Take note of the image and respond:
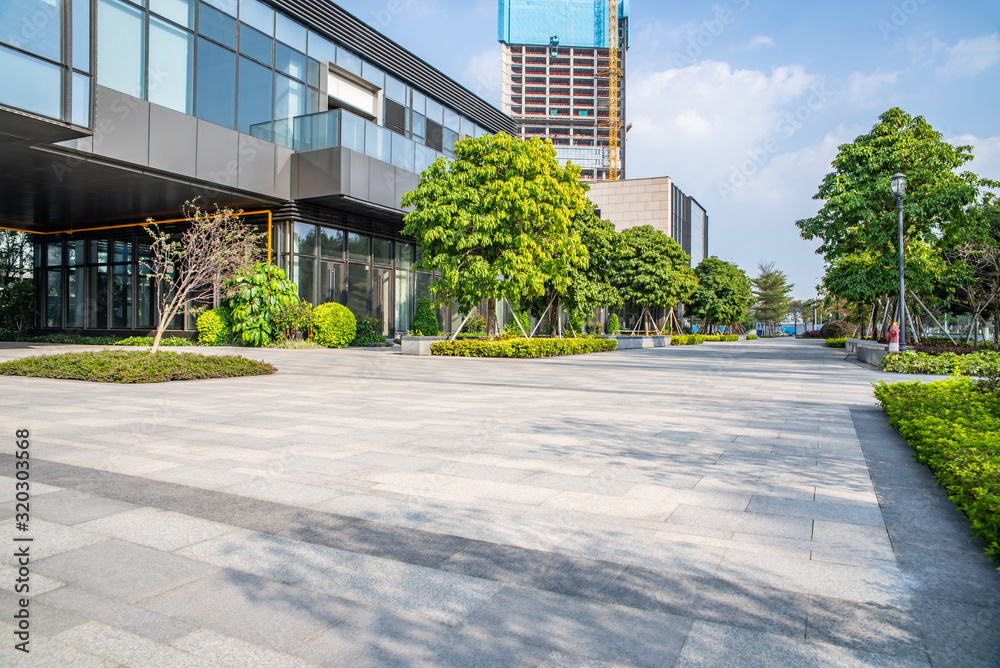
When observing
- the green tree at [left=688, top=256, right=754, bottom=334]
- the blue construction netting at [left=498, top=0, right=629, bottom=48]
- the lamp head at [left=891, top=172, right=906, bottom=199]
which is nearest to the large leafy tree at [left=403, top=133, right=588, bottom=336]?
the lamp head at [left=891, top=172, right=906, bottom=199]

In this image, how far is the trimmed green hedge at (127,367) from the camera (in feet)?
39.9

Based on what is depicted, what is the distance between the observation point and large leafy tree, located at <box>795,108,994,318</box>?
21.7m

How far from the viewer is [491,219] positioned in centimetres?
2162

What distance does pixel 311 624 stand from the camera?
2.73 metres

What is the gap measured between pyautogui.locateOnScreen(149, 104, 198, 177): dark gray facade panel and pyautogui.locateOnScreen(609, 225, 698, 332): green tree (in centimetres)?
2622

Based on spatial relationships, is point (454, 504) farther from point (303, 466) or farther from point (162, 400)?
point (162, 400)

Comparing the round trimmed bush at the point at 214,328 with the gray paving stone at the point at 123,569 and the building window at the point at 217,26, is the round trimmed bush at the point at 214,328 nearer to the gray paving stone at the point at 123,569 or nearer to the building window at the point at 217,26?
the building window at the point at 217,26

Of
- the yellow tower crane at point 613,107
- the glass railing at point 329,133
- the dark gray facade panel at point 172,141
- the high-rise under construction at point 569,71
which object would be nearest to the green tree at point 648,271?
the glass railing at point 329,133

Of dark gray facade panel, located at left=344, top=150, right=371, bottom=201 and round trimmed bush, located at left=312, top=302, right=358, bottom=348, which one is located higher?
dark gray facade panel, located at left=344, top=150, right=371, bottom=201

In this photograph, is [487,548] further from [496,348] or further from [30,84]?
[496,348]

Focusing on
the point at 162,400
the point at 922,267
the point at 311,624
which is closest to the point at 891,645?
the point at 311,624

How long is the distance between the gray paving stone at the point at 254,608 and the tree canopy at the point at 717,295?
194 ft

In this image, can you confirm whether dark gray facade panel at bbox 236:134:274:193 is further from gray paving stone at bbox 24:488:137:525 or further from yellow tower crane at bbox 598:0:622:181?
yellow tower crane at bbox 598:0:622:181

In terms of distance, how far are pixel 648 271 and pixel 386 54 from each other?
827 inches
